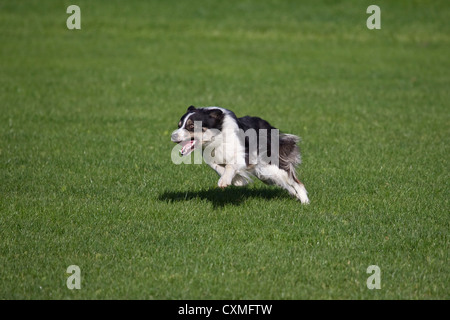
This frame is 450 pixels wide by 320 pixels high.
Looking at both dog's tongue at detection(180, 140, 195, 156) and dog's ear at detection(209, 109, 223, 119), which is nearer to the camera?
dog's tongue at detection(180, 140, 195, 156)

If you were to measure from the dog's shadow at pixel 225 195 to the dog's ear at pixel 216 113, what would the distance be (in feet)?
4.34

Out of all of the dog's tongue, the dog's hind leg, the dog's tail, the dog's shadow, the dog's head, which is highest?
the dog's head

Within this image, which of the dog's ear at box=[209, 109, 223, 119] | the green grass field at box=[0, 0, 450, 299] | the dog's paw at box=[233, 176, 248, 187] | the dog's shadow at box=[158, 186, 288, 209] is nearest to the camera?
the green grass field at box=[0, 0, 450, 299]

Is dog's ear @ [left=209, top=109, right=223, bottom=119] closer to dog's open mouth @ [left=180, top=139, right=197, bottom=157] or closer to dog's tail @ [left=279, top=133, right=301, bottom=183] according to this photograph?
dog's open mouth @ [left=180, top=139, right=197, bottom=157]

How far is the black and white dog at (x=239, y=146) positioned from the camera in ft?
23.0

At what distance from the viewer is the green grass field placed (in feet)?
18.8

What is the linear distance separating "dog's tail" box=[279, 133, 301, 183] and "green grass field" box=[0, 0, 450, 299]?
539mm

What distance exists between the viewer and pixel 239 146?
7176 millimetres

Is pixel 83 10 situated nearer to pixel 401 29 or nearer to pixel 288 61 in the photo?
pixel 288 61

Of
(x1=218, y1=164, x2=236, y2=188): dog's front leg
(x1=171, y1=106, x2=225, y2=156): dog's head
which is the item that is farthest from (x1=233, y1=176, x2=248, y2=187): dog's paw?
(x1=171, y1=106, x2=225, y2=156): dog's head

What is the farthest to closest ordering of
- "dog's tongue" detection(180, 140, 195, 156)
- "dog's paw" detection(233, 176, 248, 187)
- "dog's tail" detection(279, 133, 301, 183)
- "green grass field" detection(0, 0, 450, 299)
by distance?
"dog's tail" detection(279, 133, 301, 183), "dog's paw" detection(233, 176, 248, 187), "dog's tongue" detection(180, 140, 195, 156), "green grass field" detection(0, 0, 450, 299)

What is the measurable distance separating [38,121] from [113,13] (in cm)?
1792

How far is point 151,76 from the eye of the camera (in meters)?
18.8

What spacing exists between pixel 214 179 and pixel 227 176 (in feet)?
6.81
